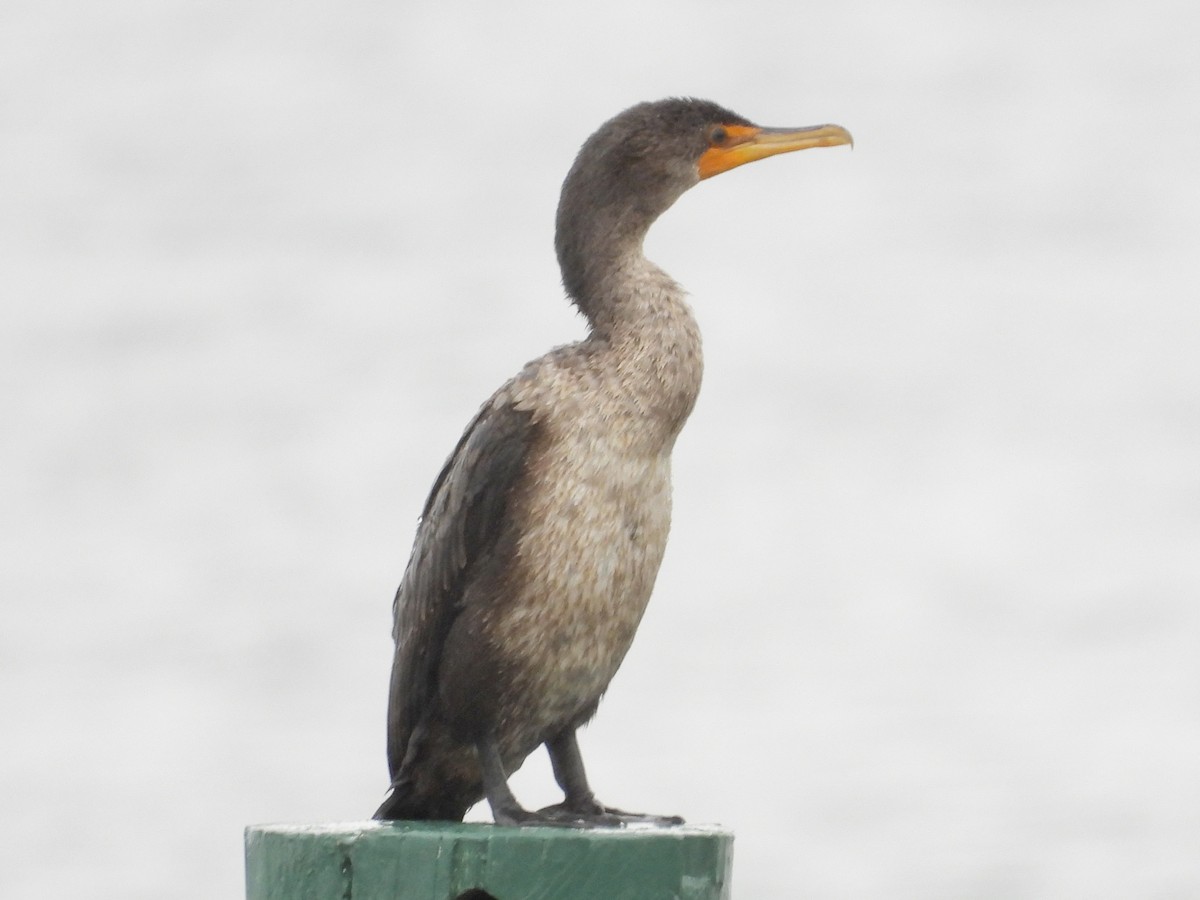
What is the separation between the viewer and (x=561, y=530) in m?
3.99

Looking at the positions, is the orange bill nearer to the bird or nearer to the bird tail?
the bird

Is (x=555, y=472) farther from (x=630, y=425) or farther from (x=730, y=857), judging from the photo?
(x=730, y=857)

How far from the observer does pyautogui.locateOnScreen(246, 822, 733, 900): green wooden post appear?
333 centimetres

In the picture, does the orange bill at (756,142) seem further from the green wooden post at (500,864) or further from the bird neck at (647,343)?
the green wooden post at (500,864)

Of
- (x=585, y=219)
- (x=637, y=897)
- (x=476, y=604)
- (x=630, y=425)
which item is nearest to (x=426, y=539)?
(x=476, y=604)

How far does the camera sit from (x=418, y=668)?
4.10m

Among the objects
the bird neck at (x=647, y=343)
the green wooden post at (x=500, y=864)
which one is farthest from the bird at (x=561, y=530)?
the green wooden post at (x=500, y=864)

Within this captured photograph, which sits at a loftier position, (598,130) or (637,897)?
(598,130)

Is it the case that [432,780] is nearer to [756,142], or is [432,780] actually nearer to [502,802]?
[502,802]

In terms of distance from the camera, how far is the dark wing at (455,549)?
13.3ft

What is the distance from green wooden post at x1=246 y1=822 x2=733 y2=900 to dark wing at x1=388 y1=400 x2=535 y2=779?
2.19 ft

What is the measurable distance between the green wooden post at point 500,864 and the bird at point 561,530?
44 cm

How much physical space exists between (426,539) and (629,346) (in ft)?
2.24

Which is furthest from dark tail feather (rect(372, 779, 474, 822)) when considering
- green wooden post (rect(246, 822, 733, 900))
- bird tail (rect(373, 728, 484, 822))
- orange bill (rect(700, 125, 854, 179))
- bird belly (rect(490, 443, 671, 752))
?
orange bill (rect(700, 125, 854, 179))
